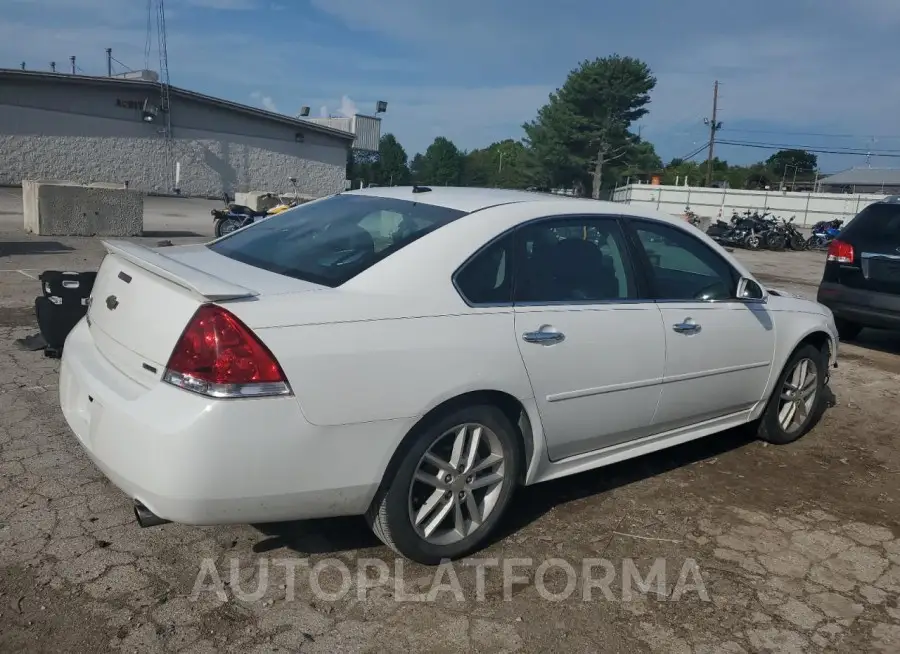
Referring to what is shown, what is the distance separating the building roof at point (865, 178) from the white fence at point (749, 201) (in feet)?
→ 90.7

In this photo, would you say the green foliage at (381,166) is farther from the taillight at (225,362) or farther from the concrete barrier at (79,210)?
the taillight at (225,362)

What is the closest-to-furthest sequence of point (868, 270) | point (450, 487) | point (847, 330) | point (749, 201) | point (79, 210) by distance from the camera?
point (450, 487), point (868, 270), point (847, 330), point (79, 210), point (749, 201)

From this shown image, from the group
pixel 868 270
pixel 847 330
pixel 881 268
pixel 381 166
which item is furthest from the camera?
pixel 381 166

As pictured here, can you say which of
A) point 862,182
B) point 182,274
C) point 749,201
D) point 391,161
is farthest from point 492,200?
point 862,182

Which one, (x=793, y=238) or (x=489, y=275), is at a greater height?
(x=489, y=275)

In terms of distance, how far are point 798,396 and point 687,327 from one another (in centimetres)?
154

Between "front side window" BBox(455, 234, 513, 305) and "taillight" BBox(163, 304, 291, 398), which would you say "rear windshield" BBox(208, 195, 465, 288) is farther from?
"taillight" BBox(163, 304, 291, 398)

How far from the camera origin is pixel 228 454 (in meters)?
2.57

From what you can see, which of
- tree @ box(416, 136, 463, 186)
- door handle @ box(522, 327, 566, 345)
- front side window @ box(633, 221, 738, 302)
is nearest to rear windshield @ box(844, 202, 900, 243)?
front side window @ box(633, 221, 738, 302)

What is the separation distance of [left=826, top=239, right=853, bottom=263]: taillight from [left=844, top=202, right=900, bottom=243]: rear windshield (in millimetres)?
110

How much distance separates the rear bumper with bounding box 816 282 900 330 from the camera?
7.36 meters

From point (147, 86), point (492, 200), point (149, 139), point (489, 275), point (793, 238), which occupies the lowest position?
point (793, 238)

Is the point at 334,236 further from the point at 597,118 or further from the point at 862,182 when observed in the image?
the point at 862,182

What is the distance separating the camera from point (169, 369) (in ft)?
8.73
